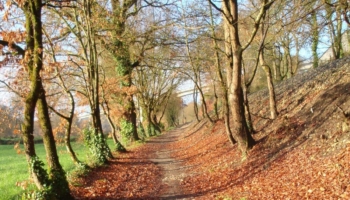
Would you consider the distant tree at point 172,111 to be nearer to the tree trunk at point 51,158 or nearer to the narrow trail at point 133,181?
the narrow trail at point 133,181

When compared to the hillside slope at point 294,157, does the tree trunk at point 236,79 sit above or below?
above

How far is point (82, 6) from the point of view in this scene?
14.4 metres

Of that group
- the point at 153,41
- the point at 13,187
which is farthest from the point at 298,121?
the point at 153,41

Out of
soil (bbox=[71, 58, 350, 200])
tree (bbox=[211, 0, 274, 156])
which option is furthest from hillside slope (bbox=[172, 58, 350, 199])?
tree (bbox=[211, 0, 274, 156])

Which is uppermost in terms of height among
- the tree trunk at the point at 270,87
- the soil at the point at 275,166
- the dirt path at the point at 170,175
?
the tree trunk at the point at 270,87

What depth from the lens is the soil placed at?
23.0ft

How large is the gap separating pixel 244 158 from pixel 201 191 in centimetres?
267

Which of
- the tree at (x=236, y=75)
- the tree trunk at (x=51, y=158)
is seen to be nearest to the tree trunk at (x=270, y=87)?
the tree at (x=236, y=75)

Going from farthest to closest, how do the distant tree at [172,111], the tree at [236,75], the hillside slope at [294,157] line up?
the distant tree at [172,111] → the tree at [236,75] → the hillside slope at [294,157]

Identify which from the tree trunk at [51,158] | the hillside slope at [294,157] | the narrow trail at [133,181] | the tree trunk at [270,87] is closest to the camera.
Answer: the hillside slope at [294,157]

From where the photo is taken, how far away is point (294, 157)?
28.7 ft

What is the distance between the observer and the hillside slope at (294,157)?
675 centimetres

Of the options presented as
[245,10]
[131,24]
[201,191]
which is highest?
[131,24]

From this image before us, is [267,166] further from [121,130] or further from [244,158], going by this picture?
[121,130]
